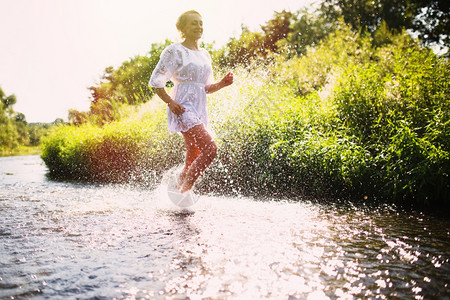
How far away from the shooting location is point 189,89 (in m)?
3.90

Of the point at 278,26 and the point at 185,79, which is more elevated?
the point at 278,26

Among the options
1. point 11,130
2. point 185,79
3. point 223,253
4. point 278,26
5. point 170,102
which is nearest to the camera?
point 223,253

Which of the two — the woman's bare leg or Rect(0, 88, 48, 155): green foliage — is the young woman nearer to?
the woman's bare leg

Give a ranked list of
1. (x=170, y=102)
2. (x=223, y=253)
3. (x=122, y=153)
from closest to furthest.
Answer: (x=223, y=253) < (x=170, y=102) < (x=122, y=153)

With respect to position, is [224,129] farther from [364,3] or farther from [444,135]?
[364,3]

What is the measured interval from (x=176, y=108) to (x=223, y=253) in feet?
6.17

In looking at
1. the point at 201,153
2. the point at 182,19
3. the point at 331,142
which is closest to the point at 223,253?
the point at 201,153

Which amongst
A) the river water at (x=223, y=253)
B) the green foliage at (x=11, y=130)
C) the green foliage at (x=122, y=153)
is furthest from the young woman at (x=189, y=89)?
the green foliage at (x=11, y=130)

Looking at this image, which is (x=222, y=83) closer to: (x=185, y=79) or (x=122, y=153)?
(x=185, y=79)

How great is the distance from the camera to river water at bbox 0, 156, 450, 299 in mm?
1722

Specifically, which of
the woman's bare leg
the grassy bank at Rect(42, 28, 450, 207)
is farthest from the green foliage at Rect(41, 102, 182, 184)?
the woman's bare leg

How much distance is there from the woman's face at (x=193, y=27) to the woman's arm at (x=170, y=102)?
0.71 meters

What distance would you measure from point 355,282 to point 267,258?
538mm

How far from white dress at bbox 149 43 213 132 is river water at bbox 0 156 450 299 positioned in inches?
38.4
